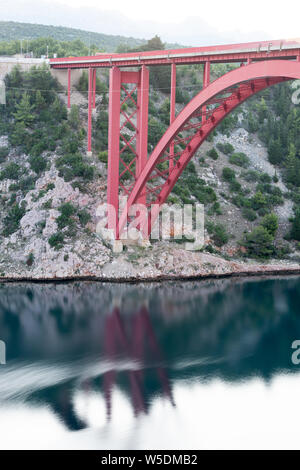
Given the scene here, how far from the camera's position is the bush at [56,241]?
27470 millimetres

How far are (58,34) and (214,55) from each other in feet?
218

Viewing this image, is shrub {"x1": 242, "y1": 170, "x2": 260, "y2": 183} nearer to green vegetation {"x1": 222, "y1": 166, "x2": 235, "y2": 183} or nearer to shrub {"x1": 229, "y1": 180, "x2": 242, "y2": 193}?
green vegetation {"x1": 222, "y1": 166, "x2": 235, "y2": 183}

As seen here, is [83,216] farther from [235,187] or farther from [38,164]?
[235,187]

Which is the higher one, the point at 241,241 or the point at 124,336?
the point at 241,241

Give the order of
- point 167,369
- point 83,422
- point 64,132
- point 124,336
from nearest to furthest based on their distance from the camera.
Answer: point 83,422
point 167,369
point 124,336
point 64,132

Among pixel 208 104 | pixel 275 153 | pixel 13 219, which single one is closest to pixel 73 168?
pixel 13 219

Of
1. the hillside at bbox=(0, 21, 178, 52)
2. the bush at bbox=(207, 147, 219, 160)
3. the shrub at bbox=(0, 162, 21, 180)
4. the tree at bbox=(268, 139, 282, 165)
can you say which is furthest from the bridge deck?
the hillside at bbox=(0, 21, 178, 52)

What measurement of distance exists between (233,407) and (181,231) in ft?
45.5

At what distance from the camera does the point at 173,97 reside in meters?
23.9

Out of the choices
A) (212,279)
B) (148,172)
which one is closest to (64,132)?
(148,172)

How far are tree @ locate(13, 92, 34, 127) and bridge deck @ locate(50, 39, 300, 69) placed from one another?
6.96 meters

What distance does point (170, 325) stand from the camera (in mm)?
22562

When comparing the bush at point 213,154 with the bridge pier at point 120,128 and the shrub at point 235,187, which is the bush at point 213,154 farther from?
the bridge pier at point 120,128

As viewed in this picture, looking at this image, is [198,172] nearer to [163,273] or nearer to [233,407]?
[163,273]
